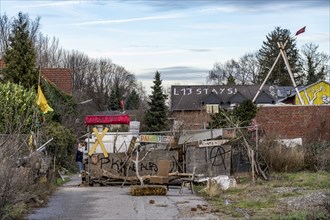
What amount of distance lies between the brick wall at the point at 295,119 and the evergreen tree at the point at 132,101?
2402 inches

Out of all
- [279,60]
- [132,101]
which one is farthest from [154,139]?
[132,101]

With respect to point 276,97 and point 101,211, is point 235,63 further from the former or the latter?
point 101,211

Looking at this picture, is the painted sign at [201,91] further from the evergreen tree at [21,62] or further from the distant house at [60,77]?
the evergreen tree at [21,62]

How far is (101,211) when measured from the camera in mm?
16281

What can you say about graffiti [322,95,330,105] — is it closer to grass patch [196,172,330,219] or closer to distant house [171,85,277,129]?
distant house [171,85,277,129]

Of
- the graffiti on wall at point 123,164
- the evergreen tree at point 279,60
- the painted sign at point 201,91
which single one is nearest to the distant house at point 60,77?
the painted sign at point 201,91

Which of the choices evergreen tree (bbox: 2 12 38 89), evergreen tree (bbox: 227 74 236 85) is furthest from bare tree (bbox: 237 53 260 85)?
evergreen tree (bbox: 2 12 38 89)

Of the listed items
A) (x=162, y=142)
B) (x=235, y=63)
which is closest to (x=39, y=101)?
(x=162, y=142)

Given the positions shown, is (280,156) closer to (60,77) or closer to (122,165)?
(122,165)

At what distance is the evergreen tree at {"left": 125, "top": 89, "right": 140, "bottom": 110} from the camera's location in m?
98.2

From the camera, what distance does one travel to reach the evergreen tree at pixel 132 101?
98175 millimetres

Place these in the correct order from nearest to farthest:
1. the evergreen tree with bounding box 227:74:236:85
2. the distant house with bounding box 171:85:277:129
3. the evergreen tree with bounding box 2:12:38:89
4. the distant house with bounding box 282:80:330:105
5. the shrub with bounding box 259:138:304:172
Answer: the shrub with bounding box 259:138:304:172
the evergreen tree with bounding box 2:12:38:89
the distant house with bounding box 282:80:330:105
the distant house with bounding box 171:85:277:129
the evergreen tree with bounding box 227:74:236:85

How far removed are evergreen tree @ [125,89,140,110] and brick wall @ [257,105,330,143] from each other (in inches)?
2402

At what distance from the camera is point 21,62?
33562mm
